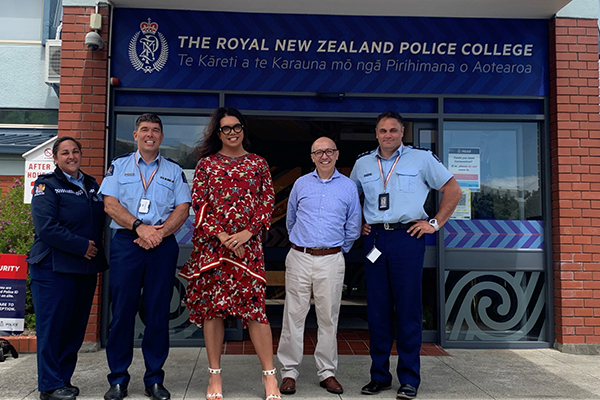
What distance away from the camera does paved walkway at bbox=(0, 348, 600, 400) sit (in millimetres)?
3441

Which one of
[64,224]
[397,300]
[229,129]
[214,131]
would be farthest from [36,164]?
[397,300]

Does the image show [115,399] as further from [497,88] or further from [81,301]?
[497,88]

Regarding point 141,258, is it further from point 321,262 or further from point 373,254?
point 373,254

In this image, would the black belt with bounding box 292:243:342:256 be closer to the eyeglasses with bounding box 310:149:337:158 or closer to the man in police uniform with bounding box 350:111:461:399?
the man in police uniform with bounding box 350:111:461:399

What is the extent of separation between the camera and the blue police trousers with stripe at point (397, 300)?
3426 millimetres

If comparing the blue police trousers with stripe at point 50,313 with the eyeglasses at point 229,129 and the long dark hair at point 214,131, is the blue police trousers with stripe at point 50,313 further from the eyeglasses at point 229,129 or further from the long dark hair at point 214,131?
the eyeglasses at point 229,129

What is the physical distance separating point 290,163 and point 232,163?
5929mm

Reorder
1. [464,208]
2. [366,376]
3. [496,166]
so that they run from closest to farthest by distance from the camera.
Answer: [366,376]
[464,208]
[496,166]

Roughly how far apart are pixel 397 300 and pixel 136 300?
1.81 metres

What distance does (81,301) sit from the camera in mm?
3406

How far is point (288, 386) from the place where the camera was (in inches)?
136

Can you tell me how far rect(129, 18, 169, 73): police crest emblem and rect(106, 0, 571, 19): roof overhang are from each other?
0.24 metres

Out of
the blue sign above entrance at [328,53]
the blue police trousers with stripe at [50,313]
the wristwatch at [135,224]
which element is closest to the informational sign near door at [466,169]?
the blue sign above entrance at [328,53]

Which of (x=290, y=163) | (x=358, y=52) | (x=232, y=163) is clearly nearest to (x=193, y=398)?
Result: (x=232, y=163)
